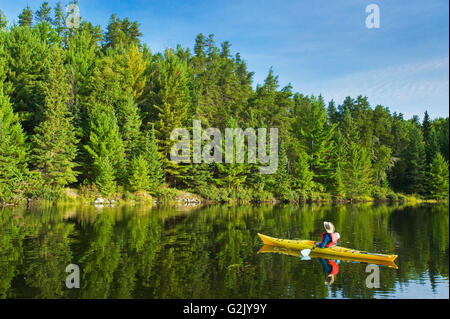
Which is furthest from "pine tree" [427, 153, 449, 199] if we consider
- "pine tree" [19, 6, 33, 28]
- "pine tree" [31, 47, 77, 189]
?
"pine tree" [19, 6, 33, 28]

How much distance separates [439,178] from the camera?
1868 inches

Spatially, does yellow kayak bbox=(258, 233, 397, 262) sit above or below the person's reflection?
above

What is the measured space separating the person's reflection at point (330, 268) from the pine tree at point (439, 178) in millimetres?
38973

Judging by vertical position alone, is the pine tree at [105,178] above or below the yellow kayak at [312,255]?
above

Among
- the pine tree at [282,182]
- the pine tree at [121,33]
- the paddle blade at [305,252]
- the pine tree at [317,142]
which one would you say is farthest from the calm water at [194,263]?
the pine tree at [121,33]

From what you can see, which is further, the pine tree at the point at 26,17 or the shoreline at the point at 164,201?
the pine tree at the point at 26,17

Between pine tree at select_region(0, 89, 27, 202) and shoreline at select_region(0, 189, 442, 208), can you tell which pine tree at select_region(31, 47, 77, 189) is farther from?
shoreline at select_region(0, 189, 442, 208)

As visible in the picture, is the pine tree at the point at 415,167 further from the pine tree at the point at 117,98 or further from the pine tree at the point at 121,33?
the pine tree at the point at 121,33

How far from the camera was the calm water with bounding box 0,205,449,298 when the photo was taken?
975 centimetres

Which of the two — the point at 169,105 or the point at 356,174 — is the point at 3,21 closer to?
the point at 169,105

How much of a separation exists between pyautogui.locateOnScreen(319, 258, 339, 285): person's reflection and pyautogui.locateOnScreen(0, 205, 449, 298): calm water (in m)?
0.17

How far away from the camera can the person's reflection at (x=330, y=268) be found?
1095 centimetres

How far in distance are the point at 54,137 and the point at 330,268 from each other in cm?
3183

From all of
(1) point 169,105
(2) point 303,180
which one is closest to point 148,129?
(1) point 169,105
